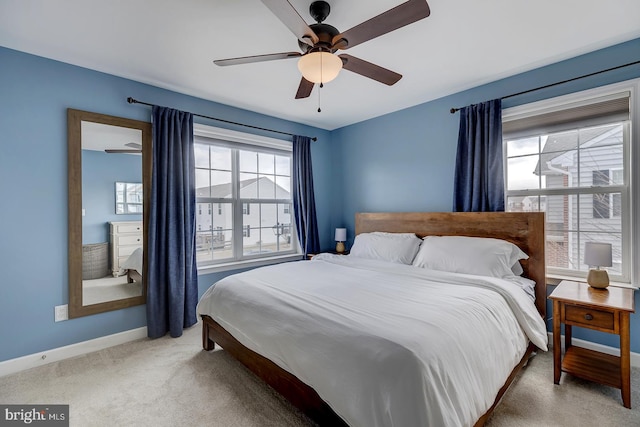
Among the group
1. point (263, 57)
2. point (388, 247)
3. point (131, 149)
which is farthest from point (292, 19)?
point (388, 247)

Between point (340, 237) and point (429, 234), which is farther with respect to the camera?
point (340, 237)

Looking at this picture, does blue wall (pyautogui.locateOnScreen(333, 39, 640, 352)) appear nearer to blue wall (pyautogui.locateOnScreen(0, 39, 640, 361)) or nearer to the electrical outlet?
blue wall (pyautogui.locateOnScreen(0, 39, 640, 361))

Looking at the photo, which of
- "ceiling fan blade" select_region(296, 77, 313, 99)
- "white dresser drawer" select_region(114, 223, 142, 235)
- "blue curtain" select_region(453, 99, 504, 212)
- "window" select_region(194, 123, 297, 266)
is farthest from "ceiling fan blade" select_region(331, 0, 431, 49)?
"white dresser drawer" select_region(114, 223, 142, 235)

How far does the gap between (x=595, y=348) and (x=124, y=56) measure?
15.2 feet

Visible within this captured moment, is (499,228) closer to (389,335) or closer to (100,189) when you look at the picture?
(389,335)

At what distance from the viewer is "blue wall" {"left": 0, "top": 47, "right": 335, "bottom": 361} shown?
222 cm

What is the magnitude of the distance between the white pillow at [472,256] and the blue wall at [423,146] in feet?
1.95

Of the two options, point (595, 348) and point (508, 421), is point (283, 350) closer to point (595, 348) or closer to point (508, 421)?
point (508, 421)

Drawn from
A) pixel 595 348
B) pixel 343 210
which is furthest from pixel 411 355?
pixel 343 210

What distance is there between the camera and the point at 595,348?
2385 millimetres

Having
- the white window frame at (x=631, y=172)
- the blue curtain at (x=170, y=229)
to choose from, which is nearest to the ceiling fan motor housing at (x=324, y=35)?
the blue curtain at (x=170, y=229)

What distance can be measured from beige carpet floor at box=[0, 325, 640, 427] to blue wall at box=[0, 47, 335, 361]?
1.00 ft

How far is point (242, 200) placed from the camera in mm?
3746

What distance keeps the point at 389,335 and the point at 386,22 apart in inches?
62.9
